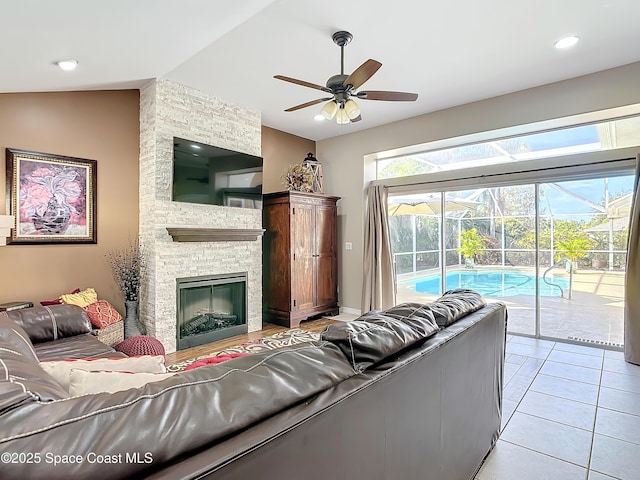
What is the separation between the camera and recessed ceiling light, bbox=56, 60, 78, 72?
9.62 ft

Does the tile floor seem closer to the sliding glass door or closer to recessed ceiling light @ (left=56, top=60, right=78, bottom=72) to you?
the sliding glass door

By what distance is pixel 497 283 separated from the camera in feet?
15.8

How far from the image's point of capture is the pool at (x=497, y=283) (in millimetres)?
4371

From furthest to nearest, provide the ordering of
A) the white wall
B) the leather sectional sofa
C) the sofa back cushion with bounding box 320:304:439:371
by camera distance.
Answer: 1. the white wall
2. the sofa back cushion with bounding box 320:304:439:371
3. the leather sectional sofa

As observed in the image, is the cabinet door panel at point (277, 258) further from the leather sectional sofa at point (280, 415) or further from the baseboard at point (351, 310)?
the leather sectional sofa at point (280, 415)

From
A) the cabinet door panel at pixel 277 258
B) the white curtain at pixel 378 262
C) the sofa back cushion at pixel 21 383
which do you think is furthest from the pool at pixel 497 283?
the sofa back cushion at pixel 21 383

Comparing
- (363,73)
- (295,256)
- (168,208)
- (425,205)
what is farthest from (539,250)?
(168,208)

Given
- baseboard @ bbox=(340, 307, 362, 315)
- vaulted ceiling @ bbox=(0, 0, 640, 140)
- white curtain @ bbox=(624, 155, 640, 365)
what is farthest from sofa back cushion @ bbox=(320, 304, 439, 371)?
baseboard @ bbox=(340, 307, 362, 315)

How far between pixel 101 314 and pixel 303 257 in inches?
106

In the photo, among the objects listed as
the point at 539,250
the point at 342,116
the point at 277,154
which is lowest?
the point at 539,250

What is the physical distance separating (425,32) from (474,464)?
3.21 metres

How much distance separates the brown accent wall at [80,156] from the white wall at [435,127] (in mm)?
3084

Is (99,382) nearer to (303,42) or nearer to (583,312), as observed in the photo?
(303,42)

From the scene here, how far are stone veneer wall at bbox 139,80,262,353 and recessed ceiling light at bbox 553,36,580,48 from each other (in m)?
3.64
